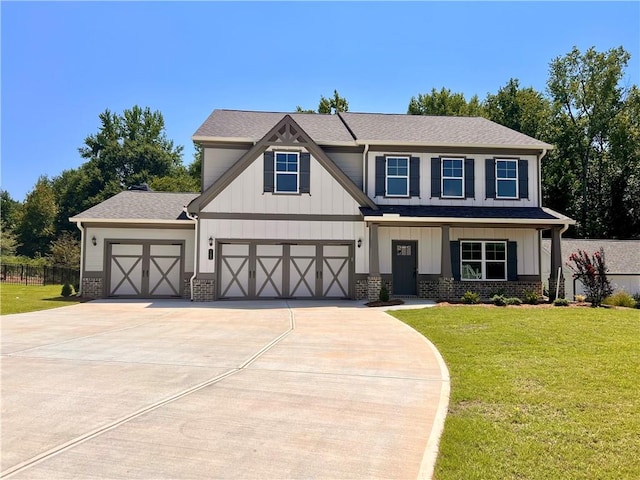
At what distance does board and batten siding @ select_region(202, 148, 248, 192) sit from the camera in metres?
19.9

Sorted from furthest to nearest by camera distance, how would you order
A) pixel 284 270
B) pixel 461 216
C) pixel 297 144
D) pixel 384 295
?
1. pixel 284 270
2. pixel 297 144
3. pixel 461 216
4. pixel 384 295

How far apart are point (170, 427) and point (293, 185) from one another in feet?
47.5

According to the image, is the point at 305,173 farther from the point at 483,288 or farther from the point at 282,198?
the point at 483,288

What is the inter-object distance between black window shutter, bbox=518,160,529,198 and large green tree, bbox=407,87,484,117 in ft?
69.0

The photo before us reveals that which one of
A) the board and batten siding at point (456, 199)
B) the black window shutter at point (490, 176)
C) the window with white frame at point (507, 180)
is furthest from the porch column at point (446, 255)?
the window with white frame at point (507, 180)

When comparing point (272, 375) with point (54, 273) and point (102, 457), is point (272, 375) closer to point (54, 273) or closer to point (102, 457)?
point (102, 457)

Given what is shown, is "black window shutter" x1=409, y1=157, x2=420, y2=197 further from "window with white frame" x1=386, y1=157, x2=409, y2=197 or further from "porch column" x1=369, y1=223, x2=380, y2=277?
"porch column" x1=369, y1=223, x2=380, y2=277

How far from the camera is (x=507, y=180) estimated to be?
66.1 feet

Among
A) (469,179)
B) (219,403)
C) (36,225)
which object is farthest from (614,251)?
(36,225)

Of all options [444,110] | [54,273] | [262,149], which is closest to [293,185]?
[262,149]

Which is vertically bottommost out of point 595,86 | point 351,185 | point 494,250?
point 494,250

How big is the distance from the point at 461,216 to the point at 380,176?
150 inches

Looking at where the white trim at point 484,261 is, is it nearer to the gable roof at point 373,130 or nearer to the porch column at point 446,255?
the porch column at point 446,255

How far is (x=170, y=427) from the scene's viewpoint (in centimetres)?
480
